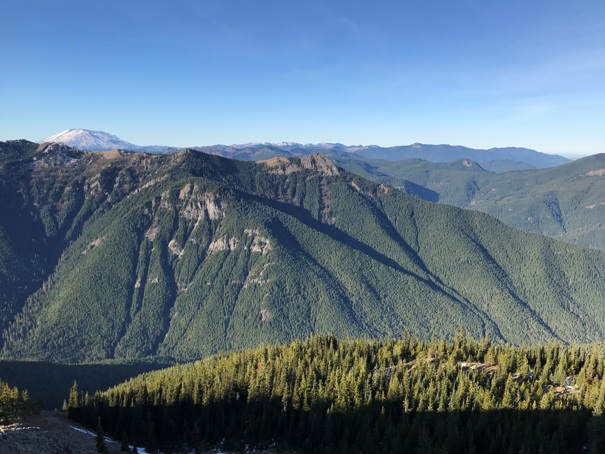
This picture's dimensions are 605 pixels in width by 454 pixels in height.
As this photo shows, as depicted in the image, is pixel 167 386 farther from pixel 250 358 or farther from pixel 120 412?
pixel 250 358

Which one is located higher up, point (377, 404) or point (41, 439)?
point (41, 439)

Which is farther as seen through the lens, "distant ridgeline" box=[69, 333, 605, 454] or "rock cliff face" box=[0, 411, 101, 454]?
"distant ridgeline" box=[69, 333, 605, 454]

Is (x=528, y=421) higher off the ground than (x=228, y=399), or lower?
higher

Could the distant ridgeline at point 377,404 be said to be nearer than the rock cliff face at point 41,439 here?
No

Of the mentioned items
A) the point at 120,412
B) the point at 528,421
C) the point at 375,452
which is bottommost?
the point at 120,412

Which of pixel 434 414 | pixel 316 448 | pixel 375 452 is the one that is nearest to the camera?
pixel 375 452

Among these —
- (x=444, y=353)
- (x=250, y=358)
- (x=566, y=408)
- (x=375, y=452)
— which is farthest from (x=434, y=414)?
(x=250, y=358)

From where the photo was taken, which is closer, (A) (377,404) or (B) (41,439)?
(B) (41,439)

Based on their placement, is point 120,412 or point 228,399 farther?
point 228,399
